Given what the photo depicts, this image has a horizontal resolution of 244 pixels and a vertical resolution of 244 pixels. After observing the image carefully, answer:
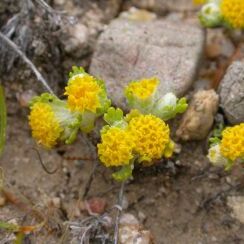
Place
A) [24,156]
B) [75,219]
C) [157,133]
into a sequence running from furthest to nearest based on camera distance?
1. [24,156]
2. [75,219]
3. [157,133]

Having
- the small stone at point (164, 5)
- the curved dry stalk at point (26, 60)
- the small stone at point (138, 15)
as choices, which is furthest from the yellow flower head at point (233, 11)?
the curved dry stalk at point (26, 60)

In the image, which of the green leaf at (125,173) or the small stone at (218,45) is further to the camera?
the small stone at (218,45)

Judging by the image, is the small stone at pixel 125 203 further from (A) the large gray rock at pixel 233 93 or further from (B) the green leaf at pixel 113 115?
(A) the large gray rock at pixel 233 93

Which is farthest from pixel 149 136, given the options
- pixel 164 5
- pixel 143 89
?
pixel 164 5

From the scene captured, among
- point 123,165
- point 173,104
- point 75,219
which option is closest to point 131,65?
point 173,104

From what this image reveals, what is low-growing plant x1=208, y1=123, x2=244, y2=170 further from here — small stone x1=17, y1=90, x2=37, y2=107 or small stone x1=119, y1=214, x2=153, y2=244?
small stone x1=17, y1=90, x2=37, y2=107

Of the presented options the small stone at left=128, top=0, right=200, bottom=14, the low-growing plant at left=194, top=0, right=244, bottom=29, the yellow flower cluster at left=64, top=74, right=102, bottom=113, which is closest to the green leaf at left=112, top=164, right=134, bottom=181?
the yellow flower cluster at left=64, top=74, right=102, bottom=113

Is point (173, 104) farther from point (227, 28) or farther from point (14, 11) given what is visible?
point (14, 11)
